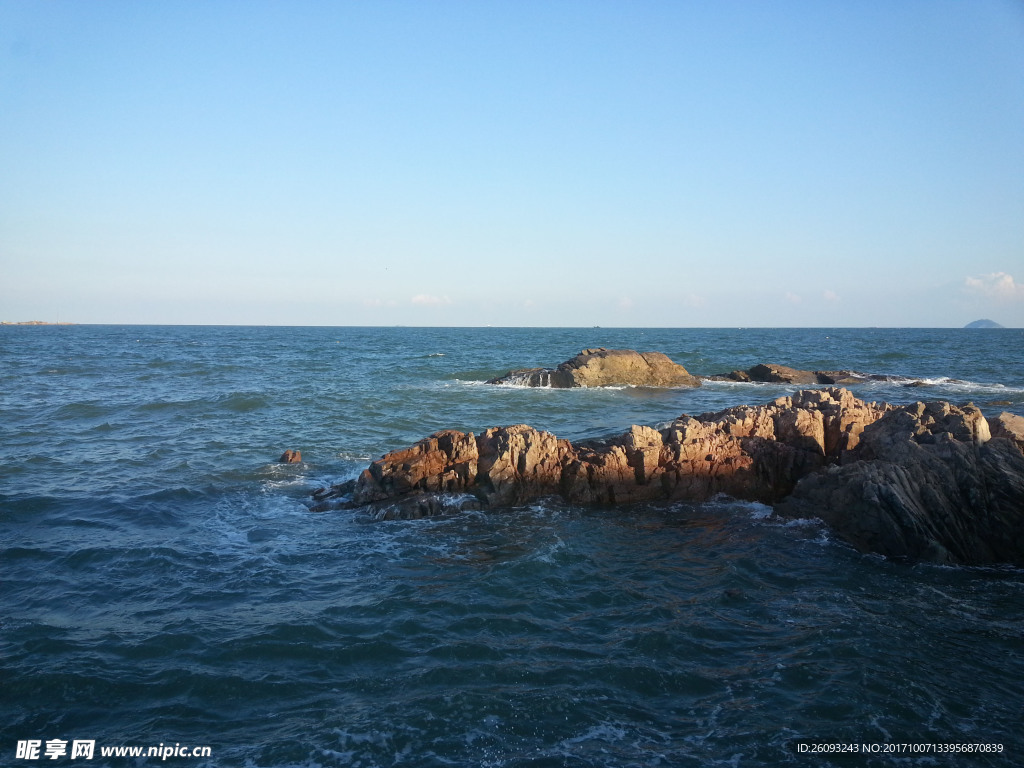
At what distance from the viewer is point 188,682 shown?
704 centimetres

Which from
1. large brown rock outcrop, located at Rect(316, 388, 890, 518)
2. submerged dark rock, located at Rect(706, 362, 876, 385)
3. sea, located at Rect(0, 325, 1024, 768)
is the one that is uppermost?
submerged dark rock, located at Rect(706, 362, 876, 385)

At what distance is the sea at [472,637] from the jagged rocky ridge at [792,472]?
511 millimetres

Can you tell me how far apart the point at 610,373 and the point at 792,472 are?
20.4 meters

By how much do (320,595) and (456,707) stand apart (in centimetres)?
342

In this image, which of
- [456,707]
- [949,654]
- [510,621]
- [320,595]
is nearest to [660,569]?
[510,621]

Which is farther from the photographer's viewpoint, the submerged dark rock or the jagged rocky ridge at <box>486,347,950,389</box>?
the submerged dark rock

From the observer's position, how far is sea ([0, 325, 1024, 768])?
19.9ft

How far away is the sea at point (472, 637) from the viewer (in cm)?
606

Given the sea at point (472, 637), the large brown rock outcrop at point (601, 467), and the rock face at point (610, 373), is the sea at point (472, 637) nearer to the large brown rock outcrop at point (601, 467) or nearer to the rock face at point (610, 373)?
the large brown rock outcrop at point (601, 467)

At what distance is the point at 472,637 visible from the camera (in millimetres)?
7938

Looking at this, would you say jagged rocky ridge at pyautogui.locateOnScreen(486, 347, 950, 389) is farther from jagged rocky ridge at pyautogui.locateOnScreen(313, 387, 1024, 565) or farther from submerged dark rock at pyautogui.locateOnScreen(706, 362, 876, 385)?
jagged rocky ridge at pyautogui.locateOnScreen(313, 387, 1024, 565)

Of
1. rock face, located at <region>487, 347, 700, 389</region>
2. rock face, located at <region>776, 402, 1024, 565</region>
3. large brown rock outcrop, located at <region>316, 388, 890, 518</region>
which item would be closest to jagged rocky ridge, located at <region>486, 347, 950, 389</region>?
rock face, located at <region>487, 347, 700, 389</region>

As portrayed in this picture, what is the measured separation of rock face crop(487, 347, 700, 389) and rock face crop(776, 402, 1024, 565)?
21512mm

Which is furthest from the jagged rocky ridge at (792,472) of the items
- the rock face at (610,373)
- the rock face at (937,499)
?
the rock face at (610,373)
